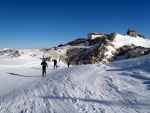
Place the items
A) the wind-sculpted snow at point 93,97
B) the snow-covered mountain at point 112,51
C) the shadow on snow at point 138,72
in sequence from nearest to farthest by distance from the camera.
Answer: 1. the wind-sculpted snow at point 93,97
2. the shadow on snow at point 138,72
3. the snow-covered mountain at point 112,51

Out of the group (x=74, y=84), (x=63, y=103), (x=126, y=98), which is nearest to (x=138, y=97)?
(x=126, y=98)

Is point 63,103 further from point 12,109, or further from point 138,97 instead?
point 138,97

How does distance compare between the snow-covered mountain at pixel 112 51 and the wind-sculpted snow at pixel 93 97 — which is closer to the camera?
the wind-sculpted snow at pixel 93 97

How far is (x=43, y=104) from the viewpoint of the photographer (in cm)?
1106

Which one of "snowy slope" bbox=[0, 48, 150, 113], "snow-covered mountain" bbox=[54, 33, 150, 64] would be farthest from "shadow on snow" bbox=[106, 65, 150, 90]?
"snow-covered mountain" bbox=[54, 33, 150, 64]

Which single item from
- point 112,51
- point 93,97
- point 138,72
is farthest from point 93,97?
point 112,51

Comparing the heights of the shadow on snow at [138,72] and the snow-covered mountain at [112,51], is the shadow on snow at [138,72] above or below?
below

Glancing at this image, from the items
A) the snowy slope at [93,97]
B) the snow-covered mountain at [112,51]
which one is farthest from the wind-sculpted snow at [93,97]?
the snow-covered mountain at [112,51]

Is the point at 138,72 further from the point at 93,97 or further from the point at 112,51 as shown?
the point at 112,51

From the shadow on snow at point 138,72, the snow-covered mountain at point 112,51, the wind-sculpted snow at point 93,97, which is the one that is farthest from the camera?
the snow-covered mountain at point 112,51

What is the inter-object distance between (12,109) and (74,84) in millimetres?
5270

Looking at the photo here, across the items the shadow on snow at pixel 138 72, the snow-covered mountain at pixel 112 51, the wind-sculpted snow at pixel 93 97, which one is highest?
the snow-covered mountain at pixel 112 51

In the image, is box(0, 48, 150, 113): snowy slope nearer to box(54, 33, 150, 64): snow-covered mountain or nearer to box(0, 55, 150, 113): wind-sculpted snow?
box(0, 55, 150, 113): wind-sculpted snow

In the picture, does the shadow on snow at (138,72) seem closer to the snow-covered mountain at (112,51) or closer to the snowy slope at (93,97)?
the snowy slope at (93,97)
